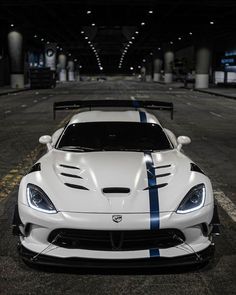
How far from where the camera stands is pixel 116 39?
8831 centimetres

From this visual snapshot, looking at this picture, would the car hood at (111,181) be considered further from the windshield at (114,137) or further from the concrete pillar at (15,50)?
the concrete pillar at (15,50)

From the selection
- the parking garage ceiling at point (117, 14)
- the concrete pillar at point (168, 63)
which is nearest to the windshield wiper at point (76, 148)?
the parking garage ceiling at point (117, 14)

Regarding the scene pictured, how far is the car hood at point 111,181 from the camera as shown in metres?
4.59

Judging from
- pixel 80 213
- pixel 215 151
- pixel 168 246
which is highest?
pixel 80 213

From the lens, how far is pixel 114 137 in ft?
20.8

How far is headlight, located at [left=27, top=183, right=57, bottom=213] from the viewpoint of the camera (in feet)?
15.2

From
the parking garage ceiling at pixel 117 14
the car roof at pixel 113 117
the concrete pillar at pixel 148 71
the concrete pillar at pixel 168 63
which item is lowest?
the concrete pillar at pixel 148 71

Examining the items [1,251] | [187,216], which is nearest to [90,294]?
[187,216]

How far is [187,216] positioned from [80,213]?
93cm

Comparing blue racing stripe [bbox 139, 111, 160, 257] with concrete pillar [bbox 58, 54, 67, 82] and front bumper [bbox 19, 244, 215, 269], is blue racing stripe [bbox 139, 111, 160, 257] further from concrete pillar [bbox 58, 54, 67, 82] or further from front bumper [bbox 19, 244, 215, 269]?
concrete pillar [bbox 58, 54, 67, 82]

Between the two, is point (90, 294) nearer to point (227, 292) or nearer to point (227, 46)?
point (227, 292)

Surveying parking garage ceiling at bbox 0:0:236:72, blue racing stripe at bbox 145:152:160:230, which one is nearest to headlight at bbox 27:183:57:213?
blue racing stripe at bbox 145:152:160:230

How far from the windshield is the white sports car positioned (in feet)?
2.09

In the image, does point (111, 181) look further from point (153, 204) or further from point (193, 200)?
point (193, 200)
